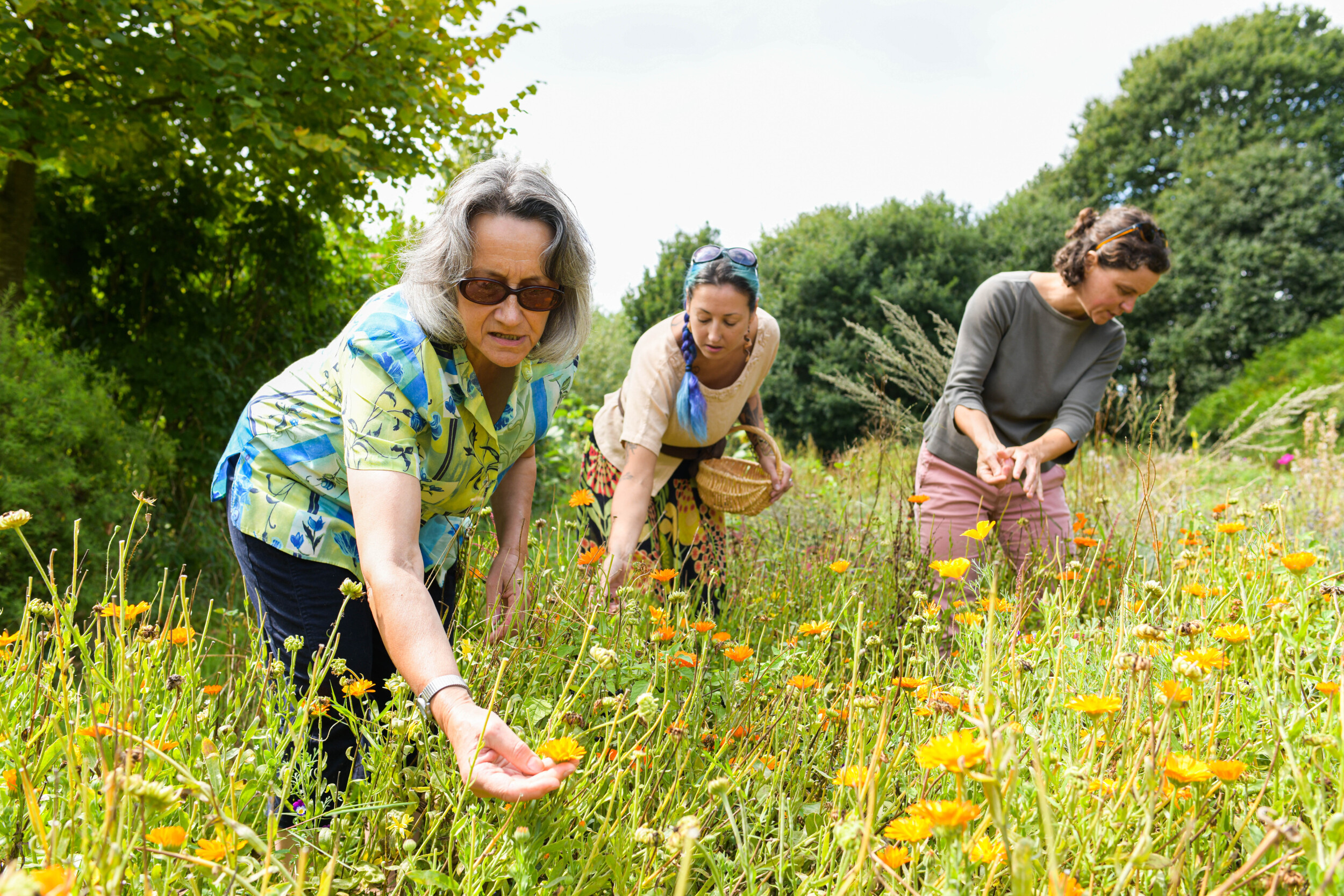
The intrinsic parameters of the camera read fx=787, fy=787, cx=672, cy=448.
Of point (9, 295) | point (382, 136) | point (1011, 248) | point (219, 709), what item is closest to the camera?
point (219, 709)

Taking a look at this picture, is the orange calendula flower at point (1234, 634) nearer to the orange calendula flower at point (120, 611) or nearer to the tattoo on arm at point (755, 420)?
the orange calendula flower at point (120, 611)

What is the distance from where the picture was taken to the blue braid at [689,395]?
9.46ft

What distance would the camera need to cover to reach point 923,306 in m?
13.8

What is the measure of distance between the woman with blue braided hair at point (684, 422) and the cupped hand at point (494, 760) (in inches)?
49.5

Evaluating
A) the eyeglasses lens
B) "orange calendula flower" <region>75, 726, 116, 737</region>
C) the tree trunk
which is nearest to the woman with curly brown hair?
the eyeglasses lens

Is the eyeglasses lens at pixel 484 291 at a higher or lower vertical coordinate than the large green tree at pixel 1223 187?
lower

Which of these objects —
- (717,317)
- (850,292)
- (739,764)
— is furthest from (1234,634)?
(850,292)

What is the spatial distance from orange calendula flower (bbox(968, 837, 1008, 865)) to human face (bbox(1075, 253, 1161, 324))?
2340 millimetres

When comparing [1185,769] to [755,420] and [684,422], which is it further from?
[755,420]

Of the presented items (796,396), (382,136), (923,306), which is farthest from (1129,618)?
(923,306)

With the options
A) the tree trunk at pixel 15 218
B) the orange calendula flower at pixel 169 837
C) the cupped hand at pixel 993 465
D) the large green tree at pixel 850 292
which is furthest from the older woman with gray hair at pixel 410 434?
the large green tree at pixel 850 292

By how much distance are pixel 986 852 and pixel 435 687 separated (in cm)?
79

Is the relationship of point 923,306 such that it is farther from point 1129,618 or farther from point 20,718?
point 20,718

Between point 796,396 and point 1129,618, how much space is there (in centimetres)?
1158
